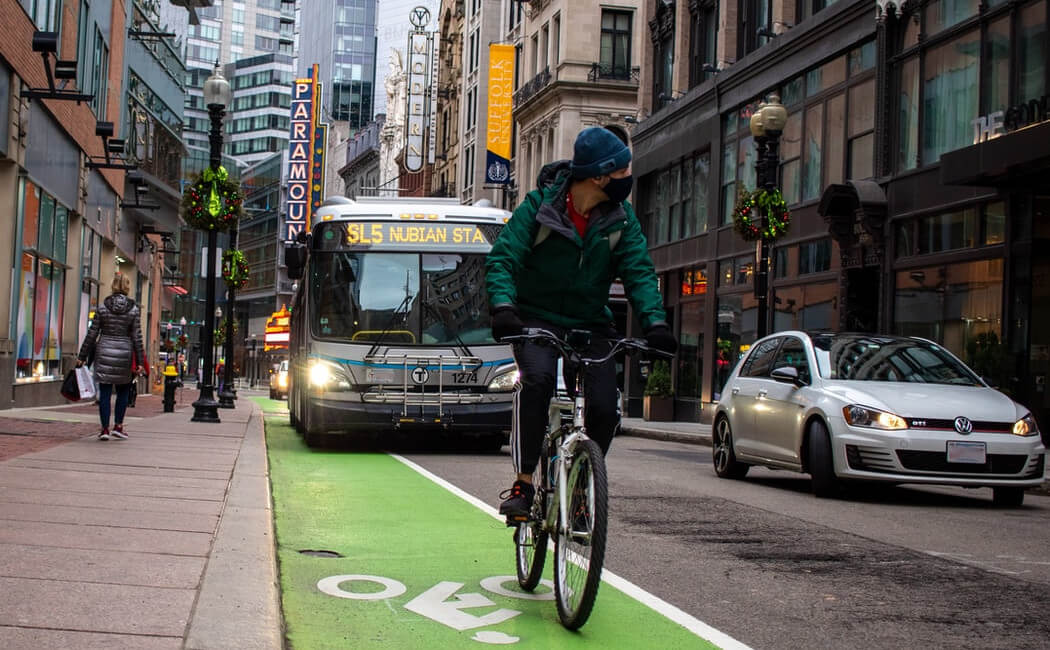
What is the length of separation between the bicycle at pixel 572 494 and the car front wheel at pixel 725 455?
27.1 feet

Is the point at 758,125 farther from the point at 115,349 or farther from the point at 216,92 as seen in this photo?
the point at 115,349

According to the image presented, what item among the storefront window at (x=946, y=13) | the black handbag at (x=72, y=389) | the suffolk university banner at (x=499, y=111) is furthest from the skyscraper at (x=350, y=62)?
→ the black handbag at (x=72, y=389)

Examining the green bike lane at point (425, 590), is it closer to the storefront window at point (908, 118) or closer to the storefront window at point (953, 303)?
the storefront window at point (953, 303)

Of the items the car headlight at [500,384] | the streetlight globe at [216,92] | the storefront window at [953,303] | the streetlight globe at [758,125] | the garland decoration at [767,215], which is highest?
the streetlight globe at [216,92]

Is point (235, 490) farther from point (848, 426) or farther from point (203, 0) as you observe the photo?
point (203, 0)

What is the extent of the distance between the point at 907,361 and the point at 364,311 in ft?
22.8

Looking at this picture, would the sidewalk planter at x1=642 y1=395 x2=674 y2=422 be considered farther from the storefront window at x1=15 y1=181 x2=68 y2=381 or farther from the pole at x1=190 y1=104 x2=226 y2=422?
the storefront window at x1=15 y1=181 x2=68 y2=381

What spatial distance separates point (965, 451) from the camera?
36.0ft

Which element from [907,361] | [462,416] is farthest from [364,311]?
[907,361]

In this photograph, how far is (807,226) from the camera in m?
27.3

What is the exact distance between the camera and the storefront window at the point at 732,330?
99.8ft

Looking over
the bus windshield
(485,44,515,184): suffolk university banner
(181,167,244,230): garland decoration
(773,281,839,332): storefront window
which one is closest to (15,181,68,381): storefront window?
(181,167,244,230): garland decoration

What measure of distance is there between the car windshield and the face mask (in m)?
6.79

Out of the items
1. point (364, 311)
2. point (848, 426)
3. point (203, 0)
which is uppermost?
point (203, 0)
